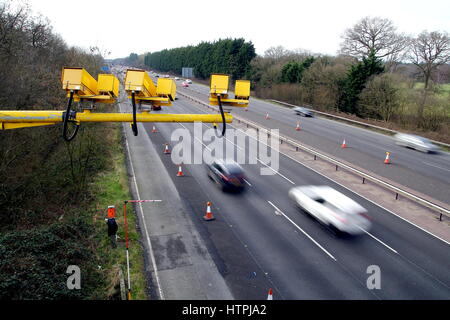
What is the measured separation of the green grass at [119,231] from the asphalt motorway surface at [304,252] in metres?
2.82

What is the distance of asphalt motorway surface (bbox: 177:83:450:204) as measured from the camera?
68.9 feet

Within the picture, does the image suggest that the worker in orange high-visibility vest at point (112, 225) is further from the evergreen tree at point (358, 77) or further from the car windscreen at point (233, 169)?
the evergreen tree at point (358, 77)

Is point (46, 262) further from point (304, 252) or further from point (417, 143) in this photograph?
point (417, 143)

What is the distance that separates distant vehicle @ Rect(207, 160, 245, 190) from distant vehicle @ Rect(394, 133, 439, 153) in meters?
18.9

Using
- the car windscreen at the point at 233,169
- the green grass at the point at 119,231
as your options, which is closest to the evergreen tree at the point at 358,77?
the car windscreen at the point at 233,169

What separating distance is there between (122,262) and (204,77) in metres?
93.2

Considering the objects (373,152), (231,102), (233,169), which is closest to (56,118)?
(231,102)

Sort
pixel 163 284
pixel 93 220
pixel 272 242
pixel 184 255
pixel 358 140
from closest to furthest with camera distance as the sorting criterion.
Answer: pixel 163 284, pixel 184 255, pixel 272 242, pixel 93 220, pixel 358 140

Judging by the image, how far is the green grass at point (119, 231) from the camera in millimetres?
10742

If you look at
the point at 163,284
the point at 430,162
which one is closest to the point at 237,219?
the point at 163,284

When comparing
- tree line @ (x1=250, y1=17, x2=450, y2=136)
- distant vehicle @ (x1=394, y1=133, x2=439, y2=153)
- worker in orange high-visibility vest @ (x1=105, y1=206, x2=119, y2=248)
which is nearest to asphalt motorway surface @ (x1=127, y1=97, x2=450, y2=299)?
worker in orange high-visibility vest @ (x1=105, y1=206, x2=119, y2=248)

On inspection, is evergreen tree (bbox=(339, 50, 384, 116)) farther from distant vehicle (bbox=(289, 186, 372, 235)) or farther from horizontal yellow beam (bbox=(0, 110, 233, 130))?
horizontal yellow beam (bbox=(0, 110, 233, 130))

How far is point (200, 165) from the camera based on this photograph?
2369 centimetres
